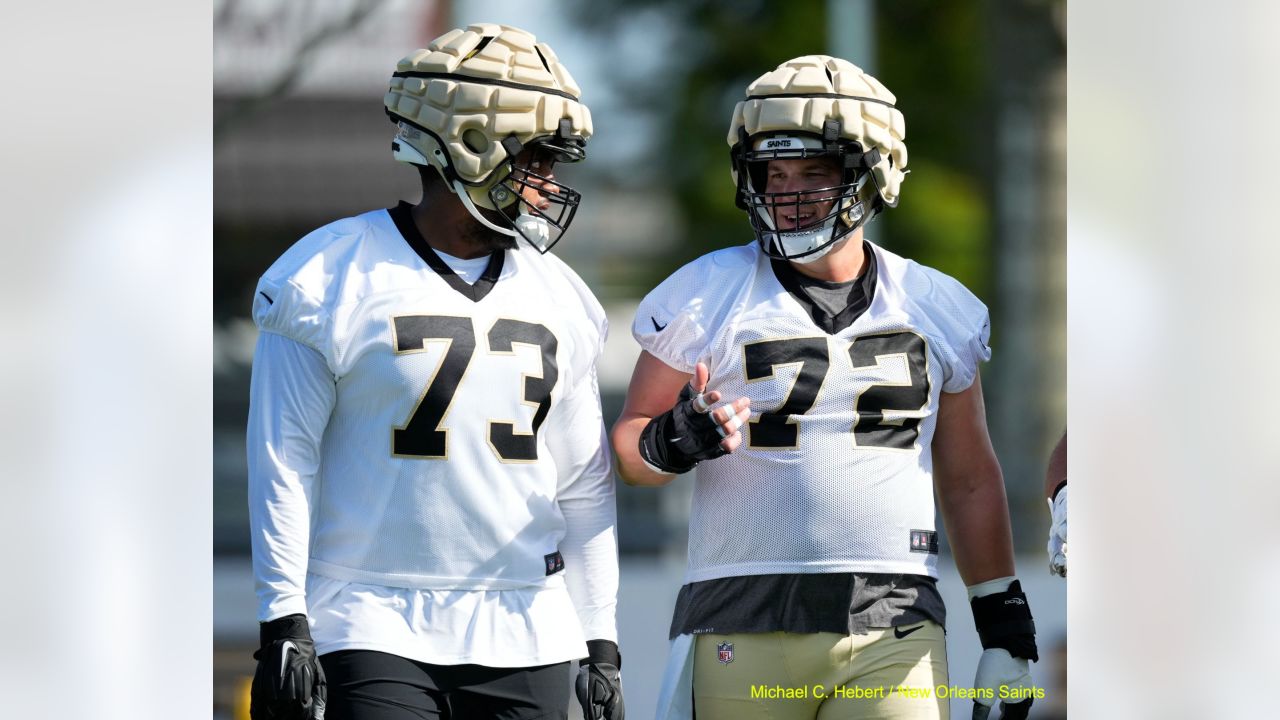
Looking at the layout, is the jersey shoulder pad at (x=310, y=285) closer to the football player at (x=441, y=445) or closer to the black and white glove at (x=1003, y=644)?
the football player at (x=441, y=445)

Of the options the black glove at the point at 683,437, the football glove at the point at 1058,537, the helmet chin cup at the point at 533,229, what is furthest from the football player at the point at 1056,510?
the helmet chin cup at the point at 533,229

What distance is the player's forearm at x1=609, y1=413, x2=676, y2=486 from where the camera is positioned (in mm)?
3074

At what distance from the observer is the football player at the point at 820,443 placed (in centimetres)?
299

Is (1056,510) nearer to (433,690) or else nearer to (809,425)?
(809,425)

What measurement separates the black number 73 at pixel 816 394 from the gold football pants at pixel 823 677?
0.40 metres

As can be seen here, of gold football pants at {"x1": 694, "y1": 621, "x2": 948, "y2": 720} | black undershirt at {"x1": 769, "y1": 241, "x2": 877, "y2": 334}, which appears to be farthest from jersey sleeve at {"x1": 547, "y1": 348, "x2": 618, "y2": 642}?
black undershirt at {"x1": 769, "y1": 241, "x2": 877, "y2": 334}

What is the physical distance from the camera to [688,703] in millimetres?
3062

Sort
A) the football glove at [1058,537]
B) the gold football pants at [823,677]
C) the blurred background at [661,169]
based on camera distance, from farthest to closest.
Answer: the football glove at [1058,537]
the blurred background at [661,169]
the gold football pants at [823,677]

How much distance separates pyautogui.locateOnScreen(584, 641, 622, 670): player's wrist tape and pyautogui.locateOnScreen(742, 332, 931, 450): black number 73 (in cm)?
52

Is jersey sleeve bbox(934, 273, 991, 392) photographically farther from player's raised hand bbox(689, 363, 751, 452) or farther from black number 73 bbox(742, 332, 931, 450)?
player's raised hand bbox(689, 363, 751, 452)
